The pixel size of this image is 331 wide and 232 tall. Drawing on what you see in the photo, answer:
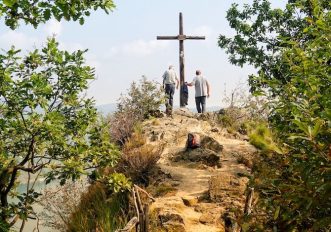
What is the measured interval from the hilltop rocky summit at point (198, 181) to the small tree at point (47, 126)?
7.40 feet

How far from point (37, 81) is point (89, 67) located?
0.93 m

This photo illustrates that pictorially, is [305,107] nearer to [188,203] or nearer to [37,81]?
[37,81]

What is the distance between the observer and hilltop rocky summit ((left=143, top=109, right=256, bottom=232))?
781cm

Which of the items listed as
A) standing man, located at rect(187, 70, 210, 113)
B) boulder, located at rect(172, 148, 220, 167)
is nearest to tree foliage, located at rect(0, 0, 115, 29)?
boulder, located at rect(172, 148, 220, 167)

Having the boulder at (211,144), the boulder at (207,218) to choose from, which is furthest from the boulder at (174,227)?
the boulder at (211,144)

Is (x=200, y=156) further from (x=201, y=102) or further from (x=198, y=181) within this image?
(x=201, y=102)

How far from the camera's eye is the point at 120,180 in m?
7.00

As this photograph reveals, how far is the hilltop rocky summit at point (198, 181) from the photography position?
781 centimetres

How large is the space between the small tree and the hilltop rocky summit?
7.40ft

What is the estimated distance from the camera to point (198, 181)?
10.2 meters

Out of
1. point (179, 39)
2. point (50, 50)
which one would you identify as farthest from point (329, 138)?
point (179, 39)

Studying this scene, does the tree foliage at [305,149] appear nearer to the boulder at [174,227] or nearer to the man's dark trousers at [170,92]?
the boulder at [174,227]

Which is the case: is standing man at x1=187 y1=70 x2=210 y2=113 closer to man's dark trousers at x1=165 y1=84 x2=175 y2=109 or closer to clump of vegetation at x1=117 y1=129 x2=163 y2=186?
man's dark trousers at x1=165 y1=84 x2=175 y2=109

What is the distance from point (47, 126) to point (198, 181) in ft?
18.1
